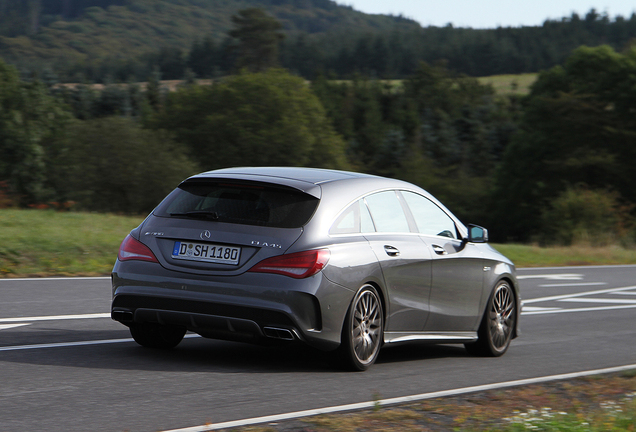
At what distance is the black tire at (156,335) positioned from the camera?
742 cm

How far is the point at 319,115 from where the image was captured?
5584cm

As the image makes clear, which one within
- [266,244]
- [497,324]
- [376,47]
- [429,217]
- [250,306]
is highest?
[376,47]

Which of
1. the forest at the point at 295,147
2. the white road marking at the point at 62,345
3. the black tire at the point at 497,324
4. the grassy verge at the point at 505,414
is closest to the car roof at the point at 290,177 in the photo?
the white road marking at the point at 62,345

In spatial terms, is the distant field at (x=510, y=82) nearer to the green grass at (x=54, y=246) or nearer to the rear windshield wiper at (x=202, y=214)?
the green grass at (x=54, y=246)

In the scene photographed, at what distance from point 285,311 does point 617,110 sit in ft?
179

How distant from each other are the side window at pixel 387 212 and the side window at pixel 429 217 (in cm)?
20

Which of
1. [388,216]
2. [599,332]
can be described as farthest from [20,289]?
→ [599,332]

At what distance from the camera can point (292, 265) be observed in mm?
6395

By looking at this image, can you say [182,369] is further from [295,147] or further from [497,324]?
[295,147]

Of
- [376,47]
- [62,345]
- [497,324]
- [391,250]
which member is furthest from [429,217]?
[376,47]

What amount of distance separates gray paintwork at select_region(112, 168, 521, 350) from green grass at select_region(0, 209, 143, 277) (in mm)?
6505

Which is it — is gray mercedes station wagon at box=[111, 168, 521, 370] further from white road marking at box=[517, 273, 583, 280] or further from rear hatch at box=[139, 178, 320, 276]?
white road marking at box=[517, 273, 583, 280]

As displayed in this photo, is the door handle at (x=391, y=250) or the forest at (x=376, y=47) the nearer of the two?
the door handle at (x=391, y=250)

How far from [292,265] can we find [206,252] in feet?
2.18
